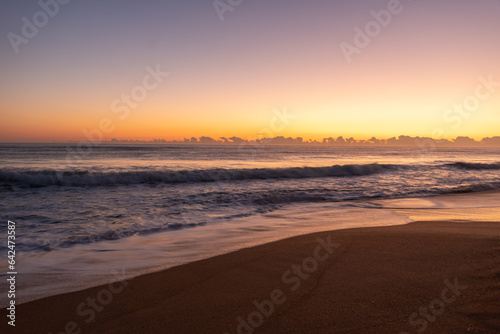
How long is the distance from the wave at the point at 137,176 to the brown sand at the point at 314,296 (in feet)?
46.0

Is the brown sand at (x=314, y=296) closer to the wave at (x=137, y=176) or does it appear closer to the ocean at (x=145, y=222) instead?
the ocean at (x=145, y=222)

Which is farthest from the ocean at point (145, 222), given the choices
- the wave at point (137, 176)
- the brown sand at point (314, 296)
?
the wave at point (137, 176)

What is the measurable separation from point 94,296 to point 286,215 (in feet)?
19.3

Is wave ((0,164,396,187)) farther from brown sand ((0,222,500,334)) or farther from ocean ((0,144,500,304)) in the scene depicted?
brown sand ((0,222,500,334))

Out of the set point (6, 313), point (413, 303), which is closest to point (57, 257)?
point (6, 313)

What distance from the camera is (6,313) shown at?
117 inches

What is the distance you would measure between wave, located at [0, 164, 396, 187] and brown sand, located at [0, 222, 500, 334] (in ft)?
46.0

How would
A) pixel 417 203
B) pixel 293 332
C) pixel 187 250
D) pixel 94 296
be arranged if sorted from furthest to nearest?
pixel 417 203 < pixel 187 250 < pixel 94 296 < pixel 293 332

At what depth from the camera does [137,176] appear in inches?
705

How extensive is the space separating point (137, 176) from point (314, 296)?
1681cm

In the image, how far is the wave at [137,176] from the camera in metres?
15.9

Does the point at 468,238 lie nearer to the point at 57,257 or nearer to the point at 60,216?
the point at 57,257

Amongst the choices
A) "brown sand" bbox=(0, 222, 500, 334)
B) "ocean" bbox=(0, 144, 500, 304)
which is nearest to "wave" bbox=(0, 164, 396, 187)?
"ocean" bbox=(0, 144, 500, 304)

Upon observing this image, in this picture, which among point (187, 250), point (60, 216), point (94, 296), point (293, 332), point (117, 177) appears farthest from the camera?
point (117, 177)
